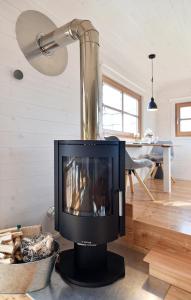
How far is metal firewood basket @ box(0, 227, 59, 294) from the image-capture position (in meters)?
1.28

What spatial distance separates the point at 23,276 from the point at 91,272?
18.4 inches

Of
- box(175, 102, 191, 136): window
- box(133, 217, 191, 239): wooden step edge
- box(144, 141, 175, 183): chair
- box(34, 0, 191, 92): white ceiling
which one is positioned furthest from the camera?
box(175, 102, 191, 136): window

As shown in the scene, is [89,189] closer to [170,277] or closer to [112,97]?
[170,277]

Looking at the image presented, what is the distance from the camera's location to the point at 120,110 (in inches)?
147

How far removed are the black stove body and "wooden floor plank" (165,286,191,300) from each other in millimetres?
322

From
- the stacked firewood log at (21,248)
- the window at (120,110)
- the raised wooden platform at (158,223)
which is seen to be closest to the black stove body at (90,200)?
the stacked firewood log at (21,248)

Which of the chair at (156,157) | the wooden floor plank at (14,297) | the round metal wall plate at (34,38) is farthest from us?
the chair at (156,157)

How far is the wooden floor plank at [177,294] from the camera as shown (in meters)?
1.29

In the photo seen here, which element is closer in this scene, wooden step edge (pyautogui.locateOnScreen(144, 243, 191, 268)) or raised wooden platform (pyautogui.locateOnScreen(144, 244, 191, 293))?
raised wooden platform (pyautogui.locateOnScreen(144, 244, 191, 293))

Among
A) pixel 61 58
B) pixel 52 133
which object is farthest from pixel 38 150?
pixel 61 58

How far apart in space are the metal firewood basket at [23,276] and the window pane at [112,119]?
90.8 inches

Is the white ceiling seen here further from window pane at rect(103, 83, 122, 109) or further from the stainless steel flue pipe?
the stainless steel flue pipe

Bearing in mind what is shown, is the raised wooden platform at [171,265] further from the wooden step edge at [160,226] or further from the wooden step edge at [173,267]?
the wooden step edge at [160,226]

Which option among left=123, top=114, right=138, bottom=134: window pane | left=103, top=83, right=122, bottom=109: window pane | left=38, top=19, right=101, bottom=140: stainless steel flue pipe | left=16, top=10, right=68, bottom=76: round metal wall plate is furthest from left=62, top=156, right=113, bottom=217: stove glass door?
left=123, top=114, right=138, bottom=134: window pane
